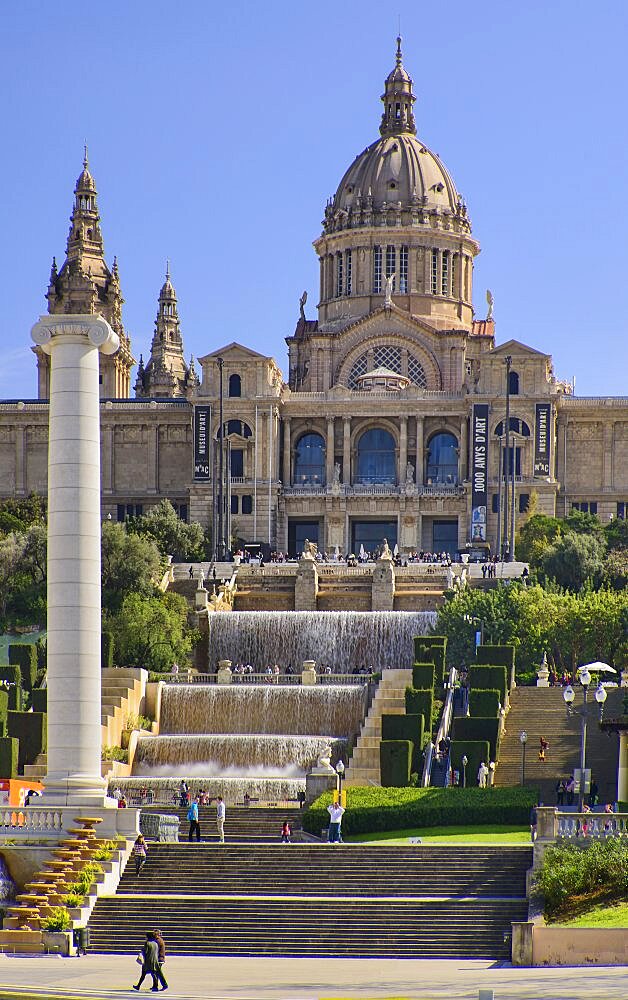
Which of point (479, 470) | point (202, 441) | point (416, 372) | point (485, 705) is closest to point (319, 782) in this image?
point (485, 705)

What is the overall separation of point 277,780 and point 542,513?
215ft

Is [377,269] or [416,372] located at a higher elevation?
[377,269]

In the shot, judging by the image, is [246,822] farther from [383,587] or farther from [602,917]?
[383,587]

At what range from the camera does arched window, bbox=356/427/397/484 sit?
14812 cm

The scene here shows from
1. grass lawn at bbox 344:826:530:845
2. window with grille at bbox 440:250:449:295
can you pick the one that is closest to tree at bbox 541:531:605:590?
grass lawn at bbox 344:826:530:845

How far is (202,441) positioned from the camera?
5738 inches

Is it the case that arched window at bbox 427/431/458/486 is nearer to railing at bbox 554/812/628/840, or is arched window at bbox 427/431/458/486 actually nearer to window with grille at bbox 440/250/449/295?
window with grille at bbox 440/250/449/295

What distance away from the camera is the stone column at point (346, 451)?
146875mm

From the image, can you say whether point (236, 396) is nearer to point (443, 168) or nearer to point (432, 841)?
point (443, 168)

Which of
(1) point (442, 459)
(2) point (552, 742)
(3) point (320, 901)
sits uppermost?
(1) point (442, 459)

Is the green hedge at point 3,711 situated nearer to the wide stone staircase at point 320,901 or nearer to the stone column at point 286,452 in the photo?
the wide stone staircase at point 320,901

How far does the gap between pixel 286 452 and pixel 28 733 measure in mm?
68502

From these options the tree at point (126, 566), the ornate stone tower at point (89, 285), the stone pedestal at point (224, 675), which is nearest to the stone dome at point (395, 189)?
the ornate stone tower at point (89, 285)

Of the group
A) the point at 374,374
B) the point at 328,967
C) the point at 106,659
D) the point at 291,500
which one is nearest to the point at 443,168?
the point at 374,374
